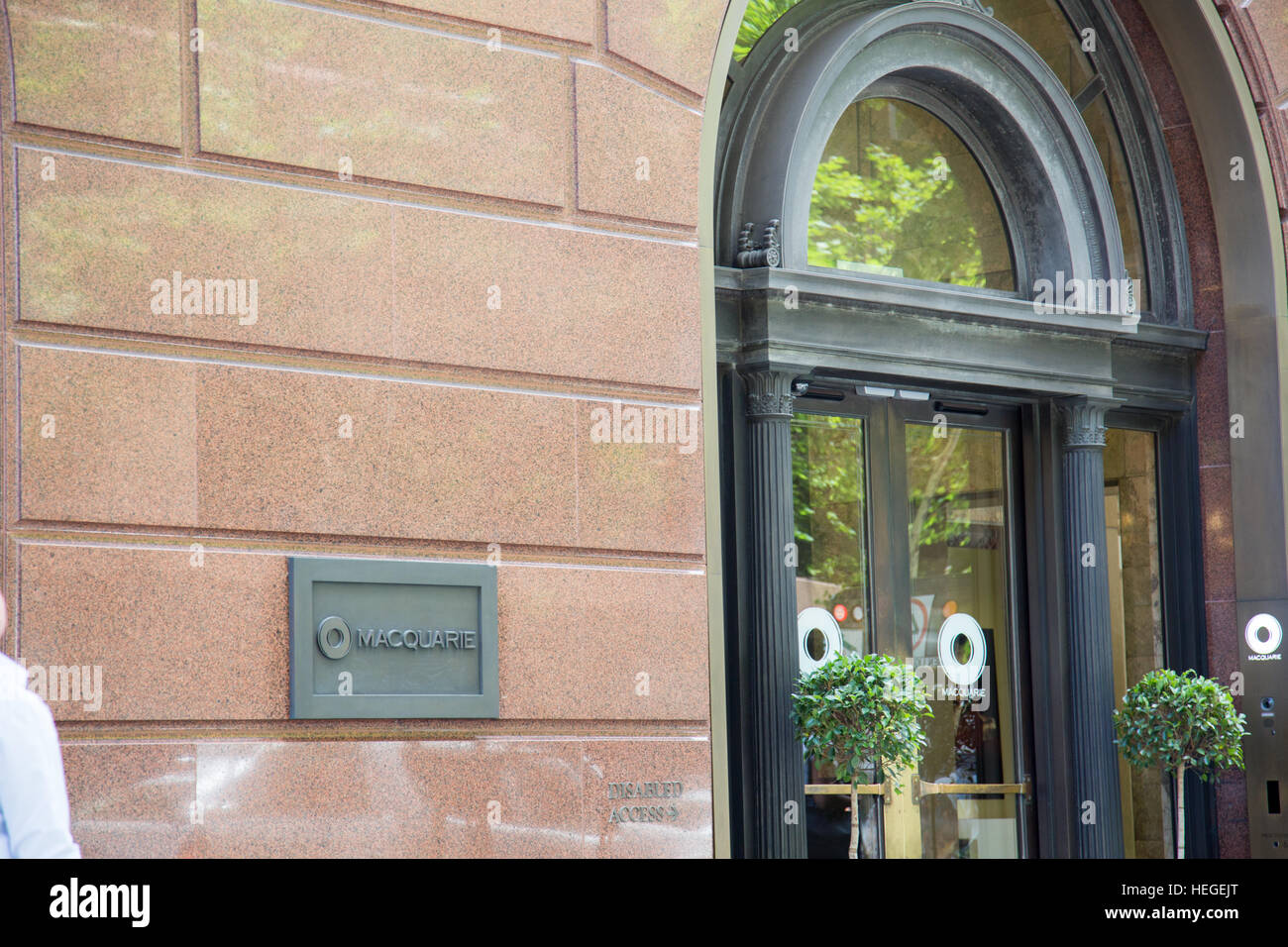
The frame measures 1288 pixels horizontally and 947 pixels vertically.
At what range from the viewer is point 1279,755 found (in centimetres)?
1009

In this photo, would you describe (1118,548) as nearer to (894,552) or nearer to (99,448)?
(894,552)

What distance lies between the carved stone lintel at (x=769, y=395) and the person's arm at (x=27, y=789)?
546cm

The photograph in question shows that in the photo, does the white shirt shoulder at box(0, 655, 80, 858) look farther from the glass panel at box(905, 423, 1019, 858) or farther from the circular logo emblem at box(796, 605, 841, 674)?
the glass panel at box(905, 423, 1019, 858)

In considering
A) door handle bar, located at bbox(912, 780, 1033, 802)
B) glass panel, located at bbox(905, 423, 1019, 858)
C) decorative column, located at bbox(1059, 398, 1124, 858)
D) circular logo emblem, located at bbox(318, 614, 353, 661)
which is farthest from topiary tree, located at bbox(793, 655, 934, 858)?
circular logo emblem, located at bbox(318, 614, 353, 661)

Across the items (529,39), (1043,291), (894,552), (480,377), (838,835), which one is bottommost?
(838,835)

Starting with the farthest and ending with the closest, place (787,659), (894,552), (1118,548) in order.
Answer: (1118,548), (894,552), (787,659)

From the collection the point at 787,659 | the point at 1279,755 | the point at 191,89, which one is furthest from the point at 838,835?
the point at 191,89

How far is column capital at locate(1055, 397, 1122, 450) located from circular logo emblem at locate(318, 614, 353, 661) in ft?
18.2

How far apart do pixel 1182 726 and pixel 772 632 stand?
2990mm

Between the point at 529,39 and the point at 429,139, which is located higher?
the point at 529,39

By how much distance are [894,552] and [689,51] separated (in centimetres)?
363

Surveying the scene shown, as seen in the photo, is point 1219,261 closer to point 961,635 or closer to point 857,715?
point 961,635

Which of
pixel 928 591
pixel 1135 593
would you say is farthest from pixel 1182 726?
pixel 928 591

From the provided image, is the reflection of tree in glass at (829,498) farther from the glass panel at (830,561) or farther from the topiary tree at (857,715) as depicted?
the topiary tree at (857,715)
